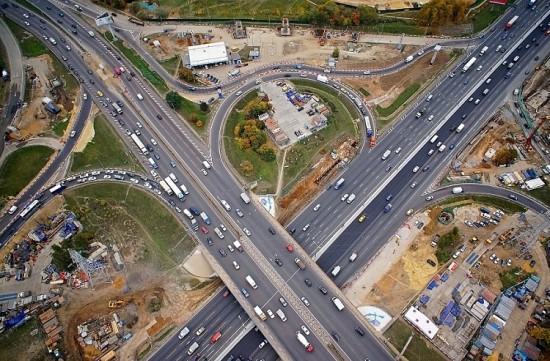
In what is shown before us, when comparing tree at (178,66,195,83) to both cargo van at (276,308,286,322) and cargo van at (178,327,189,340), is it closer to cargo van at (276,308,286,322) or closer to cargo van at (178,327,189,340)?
cargo van at (178,327,189,340)

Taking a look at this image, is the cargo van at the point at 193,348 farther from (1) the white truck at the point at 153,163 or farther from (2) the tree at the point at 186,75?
(2) the tree at the point at 186,75

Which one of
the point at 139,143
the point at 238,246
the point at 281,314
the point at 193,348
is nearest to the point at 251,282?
the point at 238,246

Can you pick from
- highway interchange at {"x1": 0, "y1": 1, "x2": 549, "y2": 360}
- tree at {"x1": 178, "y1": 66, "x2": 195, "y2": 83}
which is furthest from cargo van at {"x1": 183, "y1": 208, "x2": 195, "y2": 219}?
tree at {"x1": 178, "y1": 66, "x2": 195, "y2": 83}

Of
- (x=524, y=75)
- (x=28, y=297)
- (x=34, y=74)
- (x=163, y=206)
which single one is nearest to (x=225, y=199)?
(x=163, y=206)

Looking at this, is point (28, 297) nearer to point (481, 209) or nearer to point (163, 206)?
point (163, 206)

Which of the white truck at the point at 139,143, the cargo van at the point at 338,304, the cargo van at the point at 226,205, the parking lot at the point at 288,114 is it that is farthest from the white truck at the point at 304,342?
the white truck at the point at 139,143

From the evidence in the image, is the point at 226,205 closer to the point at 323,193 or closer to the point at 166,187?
the point at 166,187

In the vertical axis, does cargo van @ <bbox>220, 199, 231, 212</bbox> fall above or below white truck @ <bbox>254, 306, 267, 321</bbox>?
above
